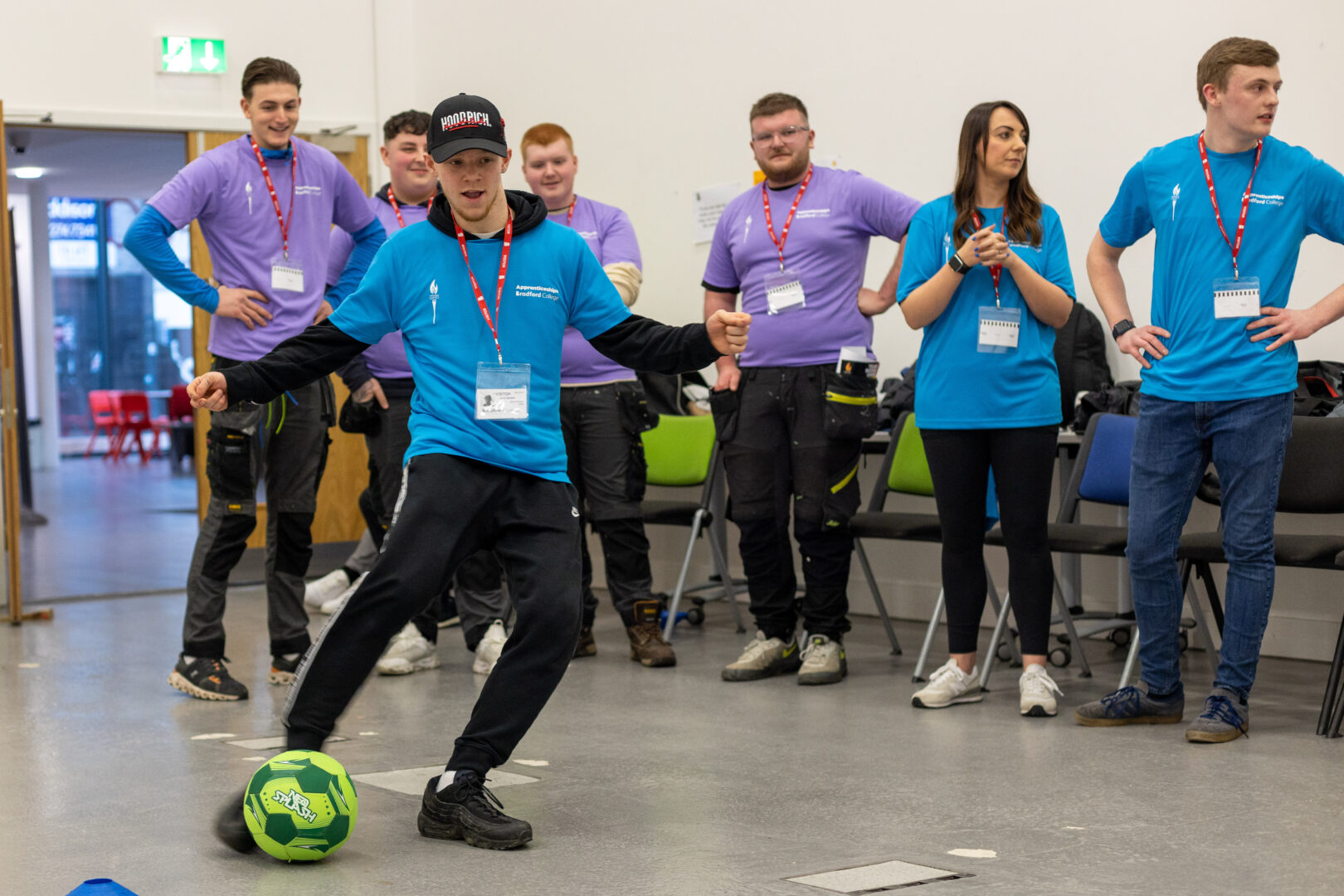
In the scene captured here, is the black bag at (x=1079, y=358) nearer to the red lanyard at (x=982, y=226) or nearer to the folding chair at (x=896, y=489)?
the folding chair at (x=896, y=489)

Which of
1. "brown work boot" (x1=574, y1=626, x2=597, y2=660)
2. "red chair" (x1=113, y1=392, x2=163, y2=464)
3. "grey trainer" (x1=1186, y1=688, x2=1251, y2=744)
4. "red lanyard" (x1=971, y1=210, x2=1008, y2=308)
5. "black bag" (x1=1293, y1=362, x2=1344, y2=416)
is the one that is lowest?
"red chair" (x1=113, y1=392, x2=163, y2=464)

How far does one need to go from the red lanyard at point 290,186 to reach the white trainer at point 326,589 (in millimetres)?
2401

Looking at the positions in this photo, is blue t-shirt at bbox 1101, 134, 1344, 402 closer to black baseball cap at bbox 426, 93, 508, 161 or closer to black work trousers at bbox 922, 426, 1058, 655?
Result: black work trousers at bbox 922, 426, 1058, 655

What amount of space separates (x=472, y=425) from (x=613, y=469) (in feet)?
6.82

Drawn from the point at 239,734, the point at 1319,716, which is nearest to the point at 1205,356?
the point at 1319,716

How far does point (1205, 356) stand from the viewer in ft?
12.4

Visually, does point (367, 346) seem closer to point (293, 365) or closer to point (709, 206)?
point (293, 365)

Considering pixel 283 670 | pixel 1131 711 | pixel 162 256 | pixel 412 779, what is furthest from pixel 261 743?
pixel 1131 711

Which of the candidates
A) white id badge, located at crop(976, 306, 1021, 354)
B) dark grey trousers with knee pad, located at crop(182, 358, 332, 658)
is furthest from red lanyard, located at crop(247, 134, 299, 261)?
white id badge, located at crop(976, 306, 1021, 354)

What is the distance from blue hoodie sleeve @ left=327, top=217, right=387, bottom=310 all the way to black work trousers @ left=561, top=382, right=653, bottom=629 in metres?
0.77

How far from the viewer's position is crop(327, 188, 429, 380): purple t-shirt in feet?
16.6

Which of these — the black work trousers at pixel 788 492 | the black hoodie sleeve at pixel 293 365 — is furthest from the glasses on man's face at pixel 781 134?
the black hoodie sleeve at pixel 293 365

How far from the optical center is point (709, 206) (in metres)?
7.00

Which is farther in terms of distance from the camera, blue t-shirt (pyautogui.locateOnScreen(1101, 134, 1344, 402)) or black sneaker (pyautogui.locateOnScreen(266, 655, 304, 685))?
black sneaker (pyautogui.locateOnScreen(266, 655, 304, 685))
